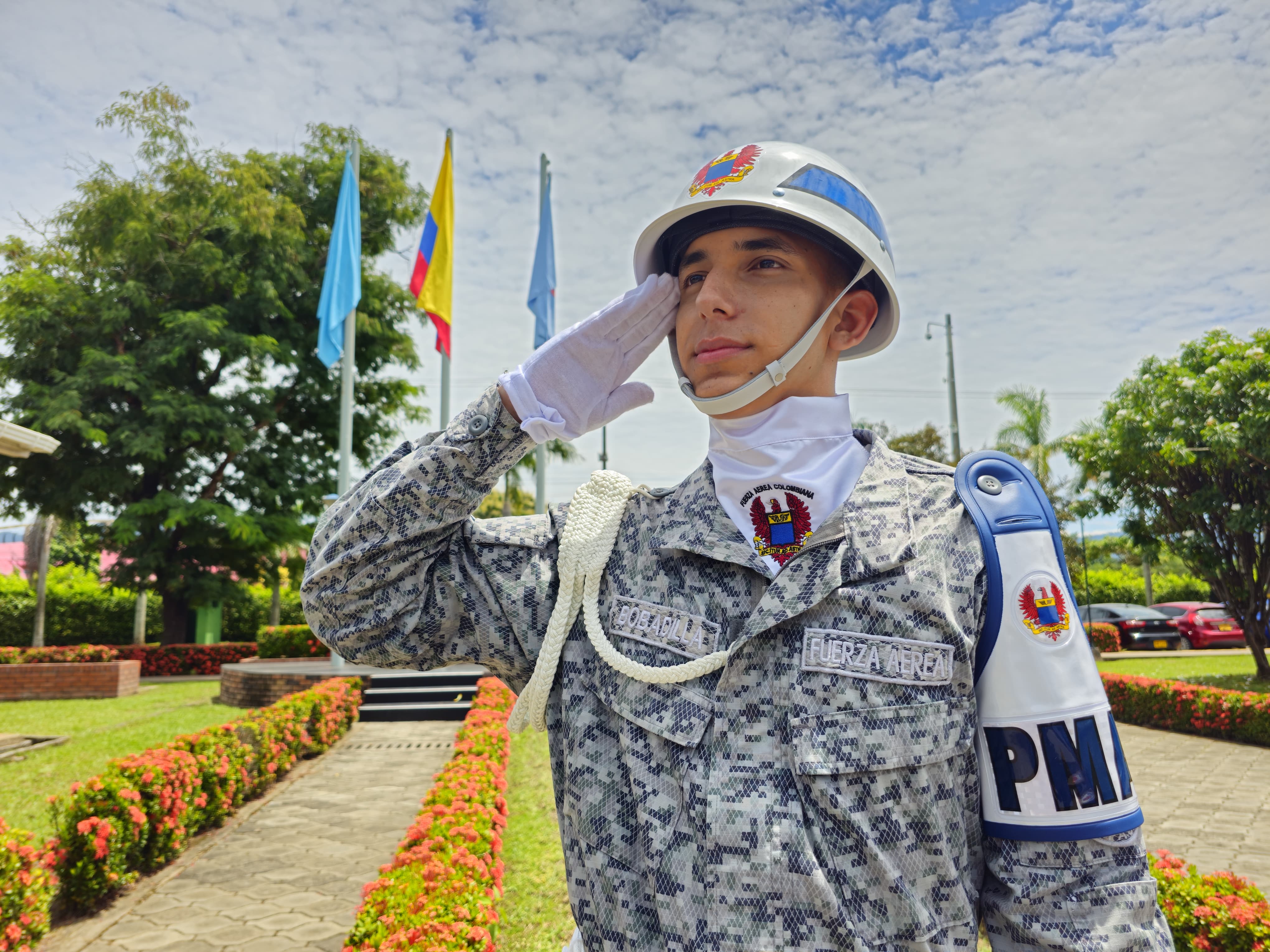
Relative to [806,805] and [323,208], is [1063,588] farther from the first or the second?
[323,208]

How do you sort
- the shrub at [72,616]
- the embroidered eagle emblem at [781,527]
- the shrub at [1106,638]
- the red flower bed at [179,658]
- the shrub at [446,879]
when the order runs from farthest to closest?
the shrub at [72,616] → the shrub at [1106,638] → the red flower bed at [179,658] → the shrub at [446,879] → the embroidered eagle emblem at [781,527]

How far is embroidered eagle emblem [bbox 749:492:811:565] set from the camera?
1.41 metres

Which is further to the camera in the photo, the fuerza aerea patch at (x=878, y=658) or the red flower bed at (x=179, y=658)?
the red flower bed at (x=179, y=658)

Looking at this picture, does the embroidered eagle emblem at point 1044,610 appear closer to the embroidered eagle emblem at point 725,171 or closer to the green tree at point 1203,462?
the embroidered eagle emblem at point 725,171

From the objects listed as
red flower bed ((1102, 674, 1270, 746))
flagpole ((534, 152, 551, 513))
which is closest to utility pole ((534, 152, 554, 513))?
flagpole ((534, 152, 551, 513))

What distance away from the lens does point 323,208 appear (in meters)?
20.8

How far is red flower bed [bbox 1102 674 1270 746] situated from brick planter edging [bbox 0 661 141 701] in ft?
56.1

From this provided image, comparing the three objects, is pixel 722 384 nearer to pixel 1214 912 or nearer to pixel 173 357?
pixel 1214 912

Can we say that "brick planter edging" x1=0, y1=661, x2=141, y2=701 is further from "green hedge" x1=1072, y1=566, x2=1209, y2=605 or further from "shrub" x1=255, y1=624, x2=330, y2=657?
"green hedge" x1=1072, y1=566, x2=1209, y2=605

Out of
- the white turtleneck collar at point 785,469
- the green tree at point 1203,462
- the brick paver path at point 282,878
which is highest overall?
the green tree at point 1203,462

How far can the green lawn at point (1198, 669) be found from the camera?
14867mm

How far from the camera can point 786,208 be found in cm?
145

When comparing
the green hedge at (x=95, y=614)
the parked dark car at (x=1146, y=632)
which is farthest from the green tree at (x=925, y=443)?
the green hedge at (x=95, y=614)

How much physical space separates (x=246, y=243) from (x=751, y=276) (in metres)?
20.3
